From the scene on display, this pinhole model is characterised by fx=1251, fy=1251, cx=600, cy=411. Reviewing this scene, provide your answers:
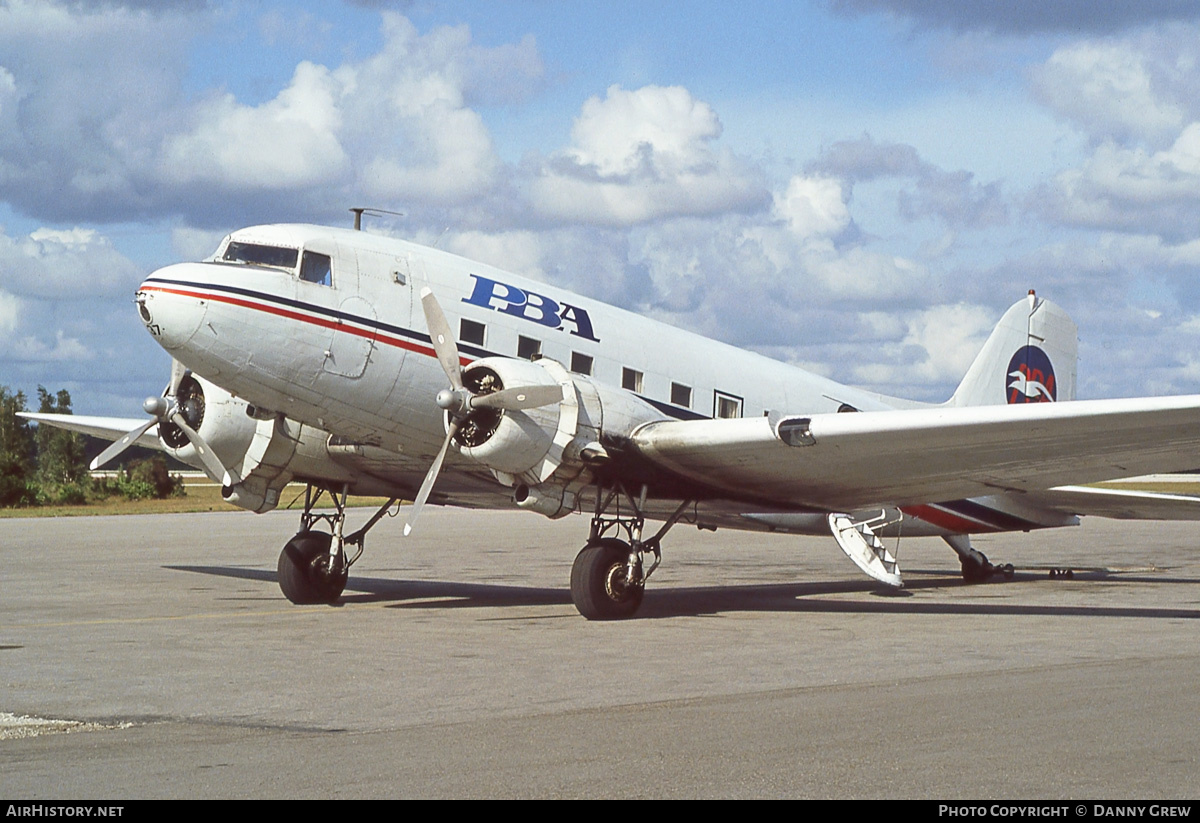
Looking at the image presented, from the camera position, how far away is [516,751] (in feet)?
22.8

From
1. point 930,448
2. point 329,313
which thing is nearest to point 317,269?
point 329,313

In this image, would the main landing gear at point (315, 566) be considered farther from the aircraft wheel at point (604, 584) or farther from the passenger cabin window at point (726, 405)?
the passenger cabin window at point (726, 405)

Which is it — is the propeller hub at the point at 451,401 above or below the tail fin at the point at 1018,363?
below

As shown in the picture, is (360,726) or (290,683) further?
(290,683)

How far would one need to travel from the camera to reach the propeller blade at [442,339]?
47.2 ft

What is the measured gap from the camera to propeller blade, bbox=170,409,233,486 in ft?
56.4

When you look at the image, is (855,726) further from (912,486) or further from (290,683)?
(912,486)

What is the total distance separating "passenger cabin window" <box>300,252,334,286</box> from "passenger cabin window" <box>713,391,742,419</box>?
5763 mm

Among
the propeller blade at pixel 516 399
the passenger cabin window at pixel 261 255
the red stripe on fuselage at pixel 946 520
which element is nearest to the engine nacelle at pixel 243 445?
the passenger cabin window at pixel 261 255

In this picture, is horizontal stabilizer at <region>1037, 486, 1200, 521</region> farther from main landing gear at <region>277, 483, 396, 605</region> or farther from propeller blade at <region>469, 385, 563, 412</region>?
main landing gear at <region>277, 483, 396, 605</region>

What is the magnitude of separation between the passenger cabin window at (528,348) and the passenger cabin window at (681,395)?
2263 millimetres

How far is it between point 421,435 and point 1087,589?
457 inches
